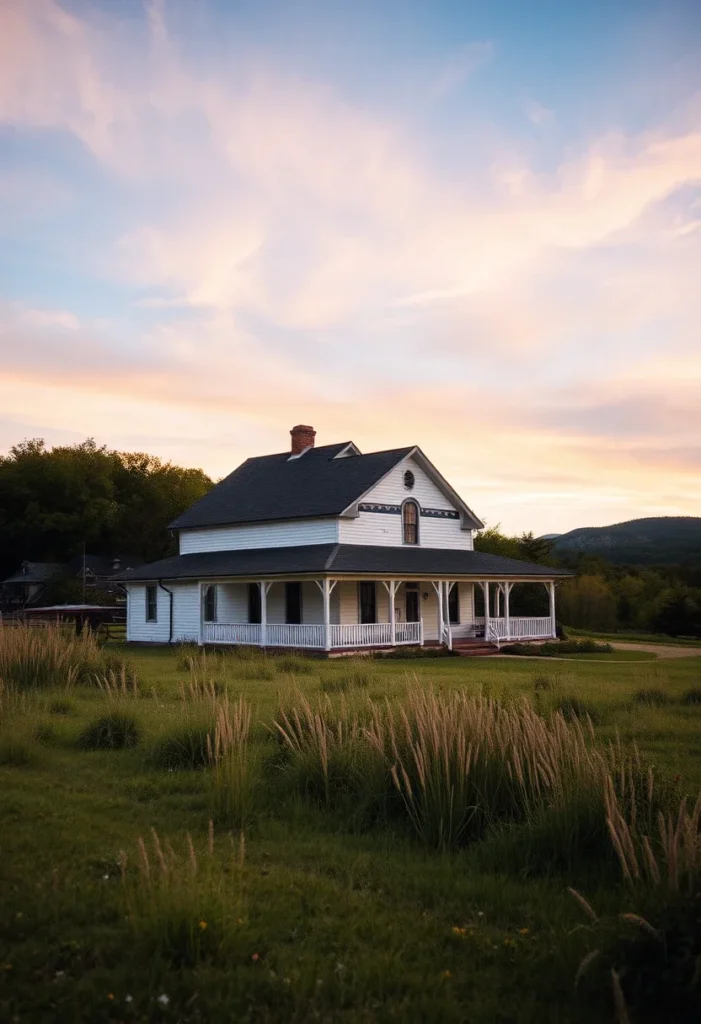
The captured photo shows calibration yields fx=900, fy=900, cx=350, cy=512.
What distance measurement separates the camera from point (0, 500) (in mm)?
70562

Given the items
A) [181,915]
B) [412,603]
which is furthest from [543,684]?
[412,603]

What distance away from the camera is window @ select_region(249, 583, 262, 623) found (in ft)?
109

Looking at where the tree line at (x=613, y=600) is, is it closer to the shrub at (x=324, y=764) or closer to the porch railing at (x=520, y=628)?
the porch railing at (x=520, y=628)

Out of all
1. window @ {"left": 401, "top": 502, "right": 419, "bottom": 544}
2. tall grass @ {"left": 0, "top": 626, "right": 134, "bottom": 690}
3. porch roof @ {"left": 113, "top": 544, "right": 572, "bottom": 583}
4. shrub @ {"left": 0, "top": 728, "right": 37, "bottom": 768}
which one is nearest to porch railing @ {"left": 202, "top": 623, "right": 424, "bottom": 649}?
porch roof @ {"left": 113, "top": 544, "right": 572, "bottom": 583}

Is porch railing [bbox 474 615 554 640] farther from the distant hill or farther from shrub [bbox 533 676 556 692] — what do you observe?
the distant hill

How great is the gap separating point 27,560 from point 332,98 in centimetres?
5997

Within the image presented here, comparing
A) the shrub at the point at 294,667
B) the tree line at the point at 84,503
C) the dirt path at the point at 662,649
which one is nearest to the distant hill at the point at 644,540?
the tree line at the point at 84,503

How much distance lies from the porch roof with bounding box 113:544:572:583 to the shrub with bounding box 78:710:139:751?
→ 1711 cm

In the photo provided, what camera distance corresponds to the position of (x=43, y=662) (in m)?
Answer: 15.0

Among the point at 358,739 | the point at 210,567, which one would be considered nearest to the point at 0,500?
the point at 210,567

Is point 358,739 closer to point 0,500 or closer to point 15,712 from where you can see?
point 15,712

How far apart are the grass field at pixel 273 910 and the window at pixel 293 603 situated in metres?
23.1

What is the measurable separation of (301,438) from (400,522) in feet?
23.8

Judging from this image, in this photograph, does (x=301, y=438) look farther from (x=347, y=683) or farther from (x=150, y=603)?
(x=347, y=683)
